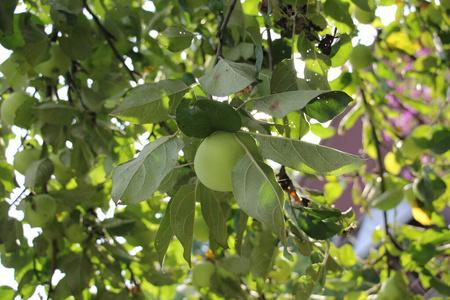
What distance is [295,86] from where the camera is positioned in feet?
1.98

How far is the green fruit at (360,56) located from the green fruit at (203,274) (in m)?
0.65

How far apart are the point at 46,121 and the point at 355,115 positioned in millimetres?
976

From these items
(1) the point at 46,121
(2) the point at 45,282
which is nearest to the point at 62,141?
(1) the point at 46,121

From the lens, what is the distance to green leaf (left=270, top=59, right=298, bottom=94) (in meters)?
0.60

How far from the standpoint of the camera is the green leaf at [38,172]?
962 millimetres

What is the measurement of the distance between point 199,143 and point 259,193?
0.41 ft

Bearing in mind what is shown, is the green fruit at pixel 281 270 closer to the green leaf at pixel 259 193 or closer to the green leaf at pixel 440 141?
the green leaf at pixel 440 141

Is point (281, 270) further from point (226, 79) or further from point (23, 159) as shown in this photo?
point (226, 79)

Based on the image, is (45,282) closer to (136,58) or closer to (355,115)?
(136,58)

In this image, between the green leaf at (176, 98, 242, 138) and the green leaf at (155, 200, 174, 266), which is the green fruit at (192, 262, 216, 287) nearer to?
the green leaf at (155, 200, 174, 266)

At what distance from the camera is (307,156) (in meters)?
0.47

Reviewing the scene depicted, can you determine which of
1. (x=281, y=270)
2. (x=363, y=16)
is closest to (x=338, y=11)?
(x=363, y=16)

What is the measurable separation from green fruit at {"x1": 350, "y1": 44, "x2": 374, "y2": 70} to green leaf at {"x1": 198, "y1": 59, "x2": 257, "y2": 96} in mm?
684

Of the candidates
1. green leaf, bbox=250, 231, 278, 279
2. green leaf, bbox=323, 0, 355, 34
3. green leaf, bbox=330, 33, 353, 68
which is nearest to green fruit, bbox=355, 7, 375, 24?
green leaf, bbox=323, 0, 355, 34
